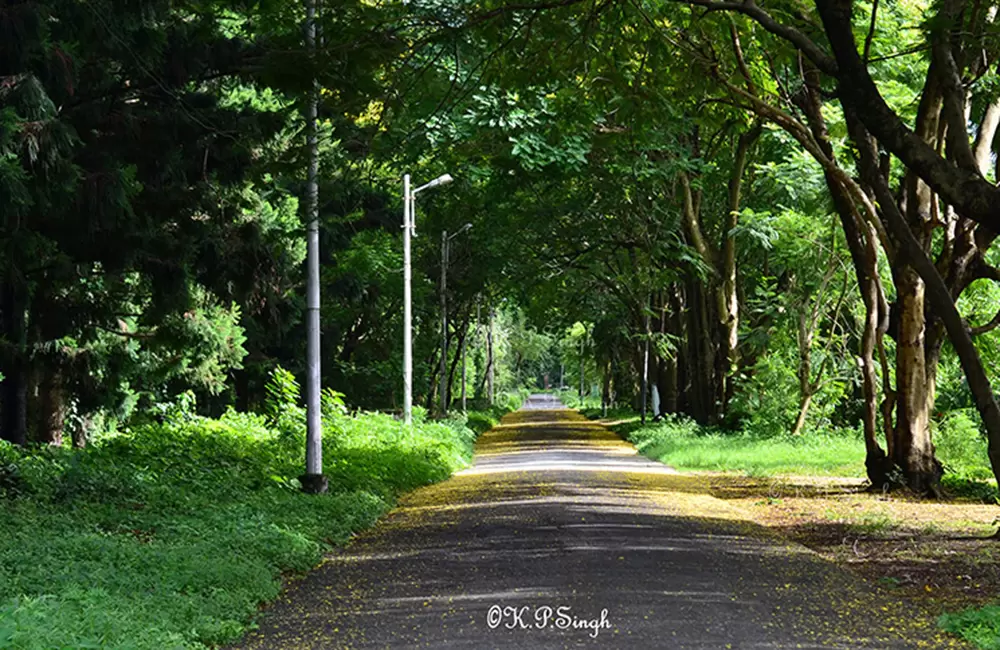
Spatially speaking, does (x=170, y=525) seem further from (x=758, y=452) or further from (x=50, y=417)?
(x=758, y=452)

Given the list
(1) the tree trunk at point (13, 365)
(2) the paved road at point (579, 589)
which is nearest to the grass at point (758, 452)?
(2) the paved road at point (579, 589)

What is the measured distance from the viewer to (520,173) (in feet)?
69.6

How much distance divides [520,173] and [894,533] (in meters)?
9.84

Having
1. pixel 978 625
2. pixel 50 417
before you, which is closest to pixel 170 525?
pixel 978 625

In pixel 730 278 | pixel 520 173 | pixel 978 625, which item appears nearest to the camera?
pixel 978 625

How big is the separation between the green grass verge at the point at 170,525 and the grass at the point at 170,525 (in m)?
0.02

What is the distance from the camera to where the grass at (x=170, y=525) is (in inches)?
304

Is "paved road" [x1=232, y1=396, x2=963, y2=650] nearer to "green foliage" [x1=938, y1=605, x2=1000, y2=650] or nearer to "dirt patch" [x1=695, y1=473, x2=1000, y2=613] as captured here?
"green foliage" [x1=938, y1=605, x2=1000, y2=650]

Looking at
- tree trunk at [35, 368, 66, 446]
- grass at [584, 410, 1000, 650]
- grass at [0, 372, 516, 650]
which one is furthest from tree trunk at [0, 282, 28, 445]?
grass at [584, 410, 1000, 650]

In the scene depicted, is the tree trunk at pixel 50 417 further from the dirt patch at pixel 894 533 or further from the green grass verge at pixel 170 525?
the dirt patch at pixel 894 533

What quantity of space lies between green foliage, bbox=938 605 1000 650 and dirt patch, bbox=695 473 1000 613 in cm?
67

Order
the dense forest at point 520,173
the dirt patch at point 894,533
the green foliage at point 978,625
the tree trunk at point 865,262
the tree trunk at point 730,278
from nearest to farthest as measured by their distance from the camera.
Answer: the green foliage at point 978,625 < the dirt patch at point 894,533 < the dense forest at point 520,173 < the tree trunk at point 865,262 < the tree trunk at point 730,278

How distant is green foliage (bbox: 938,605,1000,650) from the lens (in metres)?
7.70

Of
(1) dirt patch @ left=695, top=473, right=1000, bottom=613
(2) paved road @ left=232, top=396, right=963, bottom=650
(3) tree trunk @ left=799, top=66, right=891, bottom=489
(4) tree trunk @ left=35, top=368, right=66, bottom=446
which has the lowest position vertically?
(1) dirt patch @ left=695, top=473, right=1000, bottom=613
